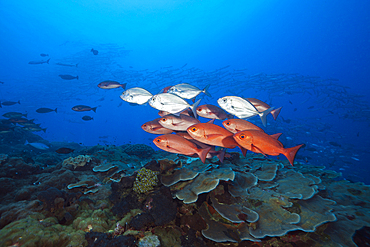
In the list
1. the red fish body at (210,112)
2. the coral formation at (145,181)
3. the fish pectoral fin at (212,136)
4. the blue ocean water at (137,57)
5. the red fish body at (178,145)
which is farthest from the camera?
the blue ocean water at (137,57)

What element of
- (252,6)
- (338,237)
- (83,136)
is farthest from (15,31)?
(83,136)

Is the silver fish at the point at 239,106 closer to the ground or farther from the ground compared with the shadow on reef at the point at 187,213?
farther from the ground

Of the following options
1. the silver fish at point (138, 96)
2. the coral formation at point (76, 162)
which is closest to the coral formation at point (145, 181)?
the silver fish at point (138, 96)

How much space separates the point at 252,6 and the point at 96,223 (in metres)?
93.4

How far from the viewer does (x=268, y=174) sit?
14.4 feet

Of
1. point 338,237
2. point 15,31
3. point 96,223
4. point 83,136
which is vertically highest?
point 15,31

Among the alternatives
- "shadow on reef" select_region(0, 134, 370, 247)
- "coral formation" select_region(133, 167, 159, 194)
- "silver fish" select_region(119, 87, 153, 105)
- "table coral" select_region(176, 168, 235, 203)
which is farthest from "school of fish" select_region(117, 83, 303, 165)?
"coral formation" select_region(133, 167, 159, 194)

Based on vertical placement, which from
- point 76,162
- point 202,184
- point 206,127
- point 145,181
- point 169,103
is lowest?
point 76,162

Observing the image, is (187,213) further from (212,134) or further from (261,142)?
(261,142)

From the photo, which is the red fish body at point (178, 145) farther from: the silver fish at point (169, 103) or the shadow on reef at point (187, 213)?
the shadow on reef at point (187, 213)

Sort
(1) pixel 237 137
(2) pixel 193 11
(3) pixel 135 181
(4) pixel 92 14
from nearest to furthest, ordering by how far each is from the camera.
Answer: (1) pixel 237 137 → (3) pixel 135 181 → (4) pixel 92 14 → (2) pixel 193 11

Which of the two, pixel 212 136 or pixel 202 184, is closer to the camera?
pixel 212 136

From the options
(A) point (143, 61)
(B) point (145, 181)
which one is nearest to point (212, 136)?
(B) point (145, 181)

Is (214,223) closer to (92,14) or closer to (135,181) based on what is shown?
(135,181)
